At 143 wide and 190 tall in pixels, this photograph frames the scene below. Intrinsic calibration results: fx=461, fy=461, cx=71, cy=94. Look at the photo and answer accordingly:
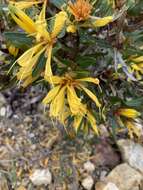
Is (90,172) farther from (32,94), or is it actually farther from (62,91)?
(62,91)

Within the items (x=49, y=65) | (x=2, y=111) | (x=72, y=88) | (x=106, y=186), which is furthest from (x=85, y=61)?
(x=2, y=111)

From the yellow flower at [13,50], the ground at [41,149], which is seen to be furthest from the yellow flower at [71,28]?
the ground at [41,149]

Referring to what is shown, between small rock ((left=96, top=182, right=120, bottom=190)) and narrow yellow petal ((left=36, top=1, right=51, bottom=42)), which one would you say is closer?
narrow yellow petal ((left=36, top=1, right=51, bottom=42))

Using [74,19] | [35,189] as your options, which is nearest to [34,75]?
[74,19]

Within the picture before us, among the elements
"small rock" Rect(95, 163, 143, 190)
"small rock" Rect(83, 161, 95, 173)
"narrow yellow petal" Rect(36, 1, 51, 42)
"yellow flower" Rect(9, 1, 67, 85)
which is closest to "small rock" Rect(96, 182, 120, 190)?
"small rock" Rect(95, 163, 143, 190)

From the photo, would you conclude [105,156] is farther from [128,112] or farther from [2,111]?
[2,111]

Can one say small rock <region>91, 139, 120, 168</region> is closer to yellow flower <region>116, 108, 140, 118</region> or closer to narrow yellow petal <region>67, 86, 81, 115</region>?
yellow flower <region>116, 108, 140, 118</region>

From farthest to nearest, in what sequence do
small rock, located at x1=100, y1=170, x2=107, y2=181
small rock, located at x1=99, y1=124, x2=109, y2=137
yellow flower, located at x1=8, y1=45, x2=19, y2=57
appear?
small rock, located at x1=99, y1=124, x2=109, y2=137 < small rock, located at x1=100, y1=170, x2=107, y2=181 < yellow flower, located at x1=8, y1=45, x2=19, y2=57
